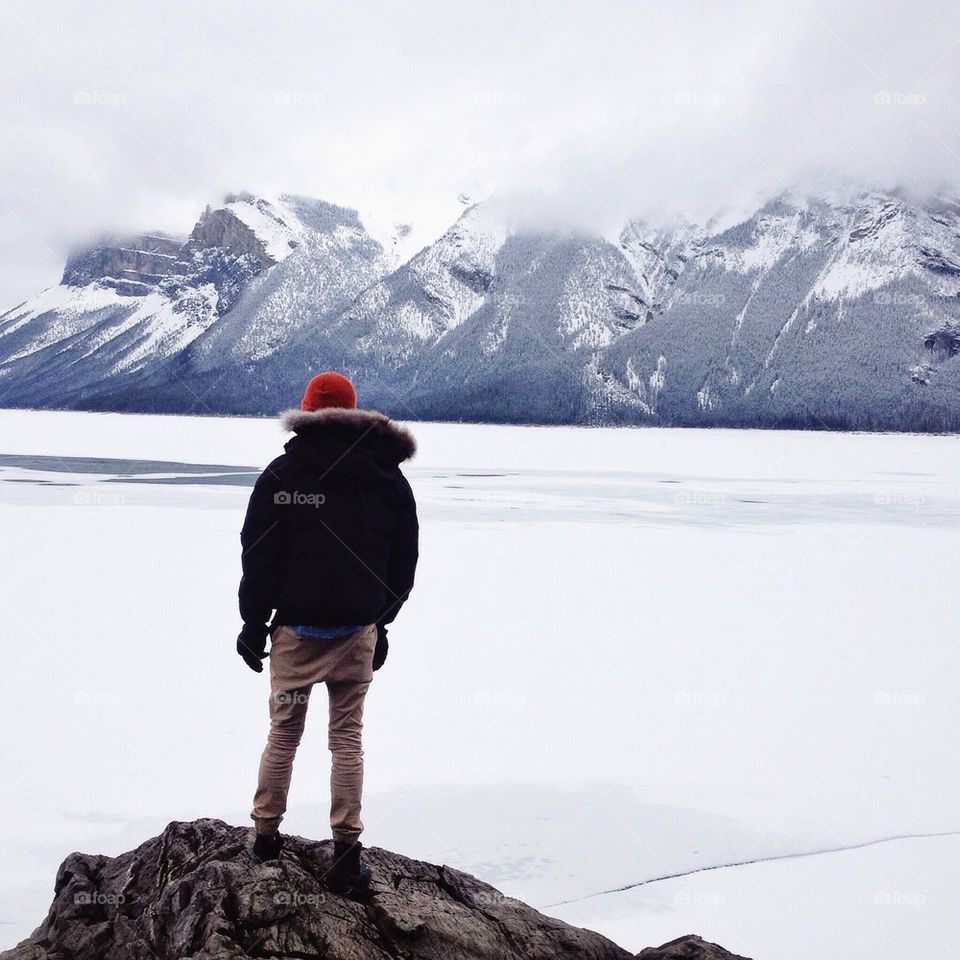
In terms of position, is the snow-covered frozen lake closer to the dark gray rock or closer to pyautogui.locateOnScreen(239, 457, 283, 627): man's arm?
the dark gray rock

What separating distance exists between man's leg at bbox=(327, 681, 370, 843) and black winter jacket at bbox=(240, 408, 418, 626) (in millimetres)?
272

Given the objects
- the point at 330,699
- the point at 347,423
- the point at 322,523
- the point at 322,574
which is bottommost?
the point at 330,699

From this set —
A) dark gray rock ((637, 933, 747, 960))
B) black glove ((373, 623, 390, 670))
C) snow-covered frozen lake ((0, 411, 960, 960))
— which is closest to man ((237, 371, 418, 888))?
black glove ((373, 623, 390, 670))

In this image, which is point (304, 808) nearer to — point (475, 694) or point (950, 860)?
point (475, 694)

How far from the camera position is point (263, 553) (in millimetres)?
3643

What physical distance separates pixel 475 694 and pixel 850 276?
18794 cm

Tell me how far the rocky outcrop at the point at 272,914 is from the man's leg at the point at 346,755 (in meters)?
0.20

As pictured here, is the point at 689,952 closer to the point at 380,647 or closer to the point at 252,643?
the point at 380,647

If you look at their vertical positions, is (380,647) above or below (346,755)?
above

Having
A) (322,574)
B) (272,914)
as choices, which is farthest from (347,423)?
(272,914)

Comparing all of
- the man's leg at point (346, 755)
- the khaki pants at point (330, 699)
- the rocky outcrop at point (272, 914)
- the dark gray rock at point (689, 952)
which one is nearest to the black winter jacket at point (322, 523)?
the khaki pants at point (330, 699)

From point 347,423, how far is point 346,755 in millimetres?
1214

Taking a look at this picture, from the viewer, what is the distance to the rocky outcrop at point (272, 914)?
3.03 metres

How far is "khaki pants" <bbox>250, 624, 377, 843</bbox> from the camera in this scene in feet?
11.7
